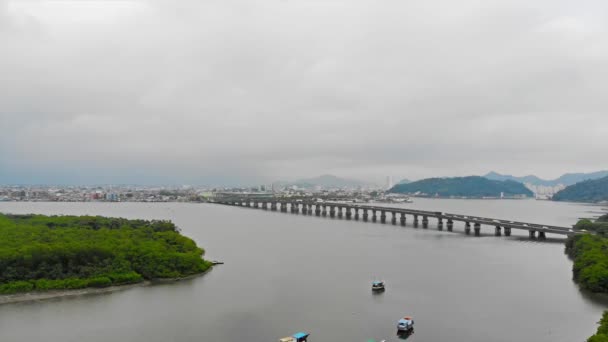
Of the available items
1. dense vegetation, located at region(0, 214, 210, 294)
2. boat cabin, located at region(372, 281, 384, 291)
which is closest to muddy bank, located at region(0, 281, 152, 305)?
dense vegetation, located at region(0, 214, 210, 294)

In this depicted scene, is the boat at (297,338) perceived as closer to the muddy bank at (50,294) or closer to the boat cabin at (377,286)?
the boat cabin at (377,286)

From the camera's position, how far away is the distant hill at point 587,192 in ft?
264

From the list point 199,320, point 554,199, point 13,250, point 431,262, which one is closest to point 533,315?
point 431,262

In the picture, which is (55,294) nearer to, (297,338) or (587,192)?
(297,338)

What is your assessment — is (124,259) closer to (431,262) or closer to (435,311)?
(435,311)

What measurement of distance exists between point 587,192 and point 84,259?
9293 cm

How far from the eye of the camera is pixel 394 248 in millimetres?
23234

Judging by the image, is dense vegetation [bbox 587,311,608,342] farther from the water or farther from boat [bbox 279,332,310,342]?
boat [bbox 279,332,310,342]

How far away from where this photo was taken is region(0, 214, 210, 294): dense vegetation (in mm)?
13469

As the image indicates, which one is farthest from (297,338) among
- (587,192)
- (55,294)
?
(587,192)

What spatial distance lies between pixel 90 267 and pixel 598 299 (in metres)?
15.3

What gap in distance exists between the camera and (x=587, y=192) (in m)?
85.6

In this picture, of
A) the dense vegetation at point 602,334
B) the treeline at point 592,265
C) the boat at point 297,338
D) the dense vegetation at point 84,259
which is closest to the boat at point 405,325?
the boat at point 297,338

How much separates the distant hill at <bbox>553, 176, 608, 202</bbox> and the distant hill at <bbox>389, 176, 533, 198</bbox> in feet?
57.8
